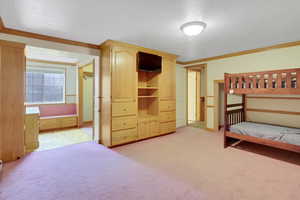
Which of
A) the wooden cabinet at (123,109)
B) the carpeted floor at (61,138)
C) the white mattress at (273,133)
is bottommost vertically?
the carpeted floor at (61,138)

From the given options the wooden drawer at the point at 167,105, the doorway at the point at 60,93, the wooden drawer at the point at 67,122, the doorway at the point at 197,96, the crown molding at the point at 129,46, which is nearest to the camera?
the crown molding at the point at 129,46

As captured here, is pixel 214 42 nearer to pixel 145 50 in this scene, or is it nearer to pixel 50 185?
pixel 145 50

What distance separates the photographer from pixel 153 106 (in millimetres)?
4117

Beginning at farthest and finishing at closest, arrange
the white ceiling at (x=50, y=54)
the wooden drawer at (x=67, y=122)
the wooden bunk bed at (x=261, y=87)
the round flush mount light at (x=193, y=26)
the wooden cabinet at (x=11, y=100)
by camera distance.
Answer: the wooden drawer at (x=67, y=122) → the white ceiling at (x=50, y=54) → the wooden bunk bed at (x=261, y=87) → the wooden cabinet at (x=11, y=100) → the round flush mount light at (x=193, y=26)

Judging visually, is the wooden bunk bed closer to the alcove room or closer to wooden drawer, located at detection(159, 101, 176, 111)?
the alcove room

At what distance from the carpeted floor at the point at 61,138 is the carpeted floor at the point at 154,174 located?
0.39 metres

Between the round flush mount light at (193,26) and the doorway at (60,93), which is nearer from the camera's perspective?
the round flush mount light at (193,26)

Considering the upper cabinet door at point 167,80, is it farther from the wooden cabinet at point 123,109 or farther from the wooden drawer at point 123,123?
the wooden drawer at point 123,123

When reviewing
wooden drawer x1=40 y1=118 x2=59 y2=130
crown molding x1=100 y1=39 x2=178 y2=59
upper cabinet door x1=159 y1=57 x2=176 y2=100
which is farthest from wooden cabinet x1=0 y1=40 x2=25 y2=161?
upper cabinet door x1=159 y1=57 x2=176 y2=100

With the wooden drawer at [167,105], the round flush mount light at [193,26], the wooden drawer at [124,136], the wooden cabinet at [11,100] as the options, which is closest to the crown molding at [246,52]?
the wooden drawer at [167,105]

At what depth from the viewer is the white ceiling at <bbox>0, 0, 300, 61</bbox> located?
1.88 m

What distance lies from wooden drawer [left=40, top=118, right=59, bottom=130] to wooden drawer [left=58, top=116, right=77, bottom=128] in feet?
0.46

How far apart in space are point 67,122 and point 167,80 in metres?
3.61

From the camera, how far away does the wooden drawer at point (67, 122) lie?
4773 millimetres
